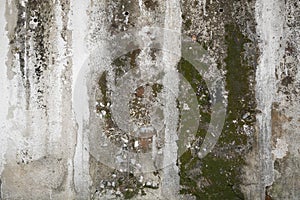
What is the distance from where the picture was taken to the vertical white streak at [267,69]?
3.21 m

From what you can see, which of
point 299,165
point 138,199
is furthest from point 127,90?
point 299,165

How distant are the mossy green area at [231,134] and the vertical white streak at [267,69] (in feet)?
0.28

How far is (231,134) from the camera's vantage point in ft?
10.6

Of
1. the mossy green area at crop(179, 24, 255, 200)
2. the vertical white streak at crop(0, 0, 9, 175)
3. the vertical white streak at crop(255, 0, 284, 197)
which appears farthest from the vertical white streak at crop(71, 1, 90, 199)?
the vertical white streak at crop(255, 0, 284, 197)

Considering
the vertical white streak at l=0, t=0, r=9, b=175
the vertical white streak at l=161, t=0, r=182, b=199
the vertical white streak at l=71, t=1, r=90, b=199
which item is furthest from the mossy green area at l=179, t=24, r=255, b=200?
the vertical white streak at l=0, t=0, r=9, b=175

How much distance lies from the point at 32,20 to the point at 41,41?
177mm

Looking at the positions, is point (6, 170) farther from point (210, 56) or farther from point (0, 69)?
point (210, 56)

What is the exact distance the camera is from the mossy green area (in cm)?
323

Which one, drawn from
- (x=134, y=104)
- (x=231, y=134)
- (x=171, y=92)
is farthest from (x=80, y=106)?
(x=231, y=134)

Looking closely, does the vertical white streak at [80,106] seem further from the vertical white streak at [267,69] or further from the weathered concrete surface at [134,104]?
the vertical white streak at [267,69]

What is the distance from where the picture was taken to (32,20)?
328 cm

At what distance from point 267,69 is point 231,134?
57cm

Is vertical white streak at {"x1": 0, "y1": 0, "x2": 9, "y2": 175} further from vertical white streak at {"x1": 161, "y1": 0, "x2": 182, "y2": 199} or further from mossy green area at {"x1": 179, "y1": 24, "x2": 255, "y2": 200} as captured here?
mossy green area at {"x1": 179, "y1": 24, "x2": 255, "y2": 200}

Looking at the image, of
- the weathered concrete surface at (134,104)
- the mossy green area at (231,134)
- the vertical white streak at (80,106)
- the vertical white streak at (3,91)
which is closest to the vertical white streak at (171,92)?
the weathered concrete surface at (134,104)
